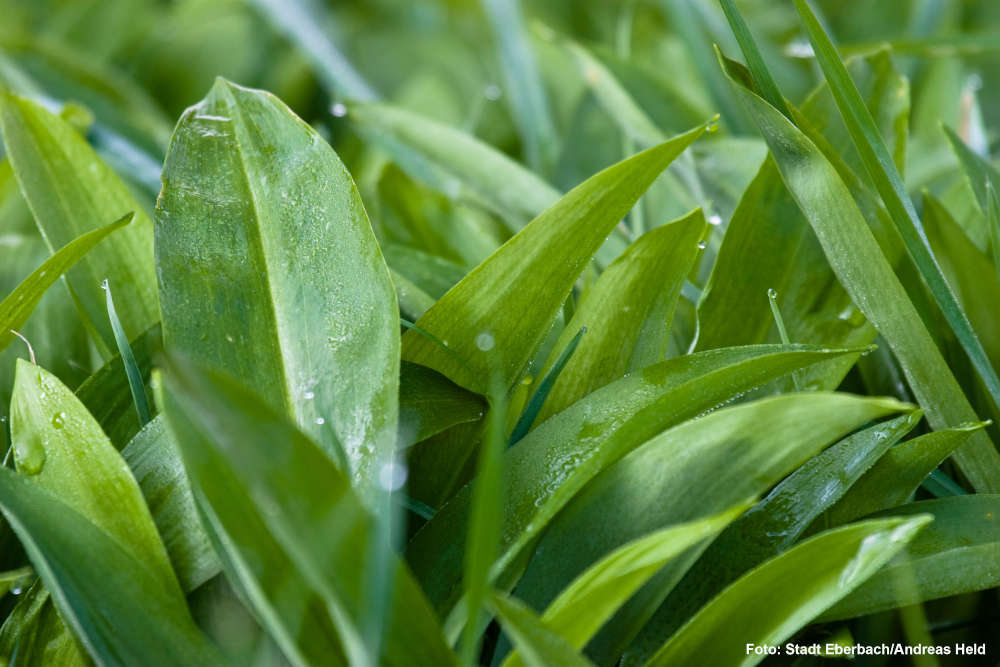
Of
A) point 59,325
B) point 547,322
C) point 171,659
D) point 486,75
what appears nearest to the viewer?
point 171,659

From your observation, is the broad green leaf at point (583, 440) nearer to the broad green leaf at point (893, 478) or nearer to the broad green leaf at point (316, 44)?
the broad green leaf at point (893, 478)

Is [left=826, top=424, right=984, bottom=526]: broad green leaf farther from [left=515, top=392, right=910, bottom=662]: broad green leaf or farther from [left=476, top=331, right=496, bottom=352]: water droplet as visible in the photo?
[left=476, top=331, right=496, bottom=352]: water droplet

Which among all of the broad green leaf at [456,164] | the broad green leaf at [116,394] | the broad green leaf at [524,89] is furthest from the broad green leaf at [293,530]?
the broad green leaf at [524,89]

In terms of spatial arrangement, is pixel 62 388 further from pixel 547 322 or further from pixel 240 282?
pixel 547 322

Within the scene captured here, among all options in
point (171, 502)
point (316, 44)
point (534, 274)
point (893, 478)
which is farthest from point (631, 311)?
point (316, 44)

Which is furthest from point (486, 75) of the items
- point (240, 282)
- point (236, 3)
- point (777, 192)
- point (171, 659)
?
point (171, 659)

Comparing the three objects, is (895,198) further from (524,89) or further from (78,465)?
(524,89)
